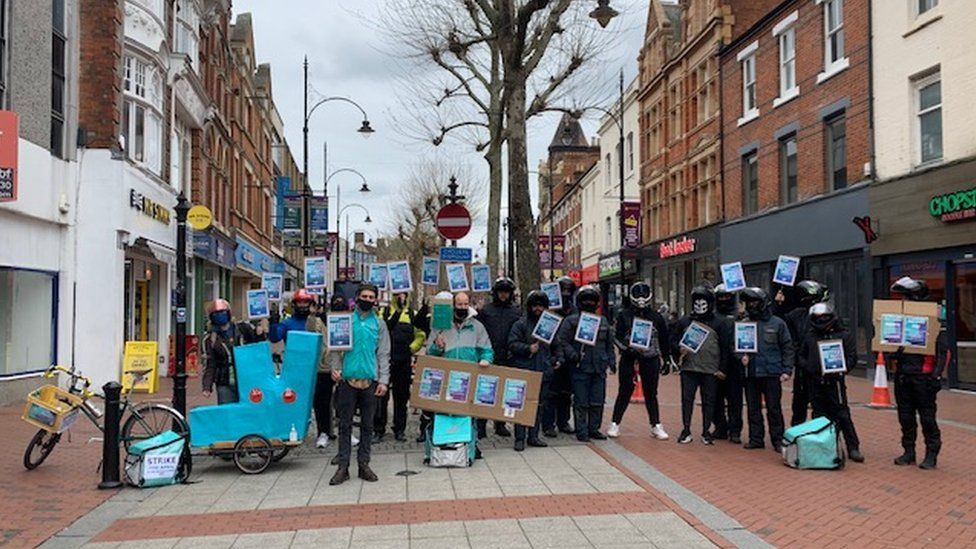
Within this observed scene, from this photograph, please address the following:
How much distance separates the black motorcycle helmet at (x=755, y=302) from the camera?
32.2 feet

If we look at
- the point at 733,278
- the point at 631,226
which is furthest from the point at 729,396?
the point at 631,226

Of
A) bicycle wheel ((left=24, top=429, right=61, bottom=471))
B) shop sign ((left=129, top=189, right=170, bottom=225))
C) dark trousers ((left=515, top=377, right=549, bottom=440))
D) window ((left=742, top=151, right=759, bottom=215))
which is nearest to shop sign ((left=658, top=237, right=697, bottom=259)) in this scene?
window ((left=742, top=151, right=759, bottom=215))

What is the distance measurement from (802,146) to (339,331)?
17408 millimetres

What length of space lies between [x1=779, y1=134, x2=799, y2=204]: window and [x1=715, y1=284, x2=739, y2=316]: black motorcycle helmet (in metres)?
13.6

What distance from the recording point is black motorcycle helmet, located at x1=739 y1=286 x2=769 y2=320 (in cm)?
983

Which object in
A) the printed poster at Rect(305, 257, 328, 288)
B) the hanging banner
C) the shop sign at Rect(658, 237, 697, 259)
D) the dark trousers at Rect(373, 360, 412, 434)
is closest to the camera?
the dark trousers at Rect(373, 360, 412, 434)

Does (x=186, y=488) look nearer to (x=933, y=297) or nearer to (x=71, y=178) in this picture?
(x=71, y=178)

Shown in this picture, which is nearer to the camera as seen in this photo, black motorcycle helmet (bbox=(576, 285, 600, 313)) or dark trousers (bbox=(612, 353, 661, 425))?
black motorcycle helmet (bbox=(576, 285, 600, 313))

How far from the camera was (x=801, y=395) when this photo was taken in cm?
973

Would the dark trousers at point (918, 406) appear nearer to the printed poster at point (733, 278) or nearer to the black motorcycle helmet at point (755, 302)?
the black motorcycle helmet at point (755, 302)

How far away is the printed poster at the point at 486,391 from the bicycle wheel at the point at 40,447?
14.3 feet

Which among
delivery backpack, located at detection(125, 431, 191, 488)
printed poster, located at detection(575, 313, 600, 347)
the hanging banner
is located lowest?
delivery backpack, located at detection(125, 431, 191, 488)

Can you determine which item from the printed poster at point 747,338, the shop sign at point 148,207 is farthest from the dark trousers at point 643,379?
the shop sign at point 148,207

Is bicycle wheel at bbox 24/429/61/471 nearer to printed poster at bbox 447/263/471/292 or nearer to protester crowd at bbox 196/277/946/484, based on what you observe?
protester crowd at bbox 196/277/946/484
